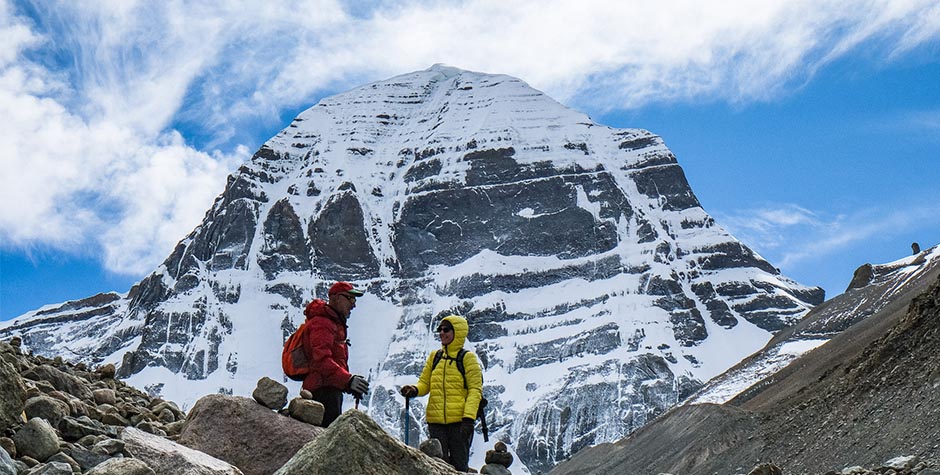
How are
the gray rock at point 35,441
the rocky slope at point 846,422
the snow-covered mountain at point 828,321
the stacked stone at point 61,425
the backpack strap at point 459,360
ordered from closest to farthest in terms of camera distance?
1. the stacked stone at point 61,425
2. the gray rock at point 35,441
3. the backpack strap at point 459,360
4. the rocky slope at point 846,422
5. the snow-covered mountain at point 828,321

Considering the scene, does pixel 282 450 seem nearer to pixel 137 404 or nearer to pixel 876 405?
pixel 137 404

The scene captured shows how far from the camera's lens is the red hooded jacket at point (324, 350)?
1254cm

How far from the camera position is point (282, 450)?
10844 mm

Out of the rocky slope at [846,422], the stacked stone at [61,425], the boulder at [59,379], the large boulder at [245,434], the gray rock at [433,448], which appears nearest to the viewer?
the stacked stone at [61,425]

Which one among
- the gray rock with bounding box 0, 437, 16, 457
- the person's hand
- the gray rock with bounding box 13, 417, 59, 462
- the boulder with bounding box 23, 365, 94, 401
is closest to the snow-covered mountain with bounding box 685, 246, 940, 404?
the person's hand

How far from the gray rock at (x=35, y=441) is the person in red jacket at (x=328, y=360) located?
330cm

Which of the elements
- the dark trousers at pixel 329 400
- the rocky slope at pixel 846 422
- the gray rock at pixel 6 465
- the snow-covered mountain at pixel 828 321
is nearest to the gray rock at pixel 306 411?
Answer: the dark trousers at pixel 329 400

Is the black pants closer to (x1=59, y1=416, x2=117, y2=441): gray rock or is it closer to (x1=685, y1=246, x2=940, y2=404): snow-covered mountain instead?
(x1=59, y1=416, x2=117, y2=441): gray rock

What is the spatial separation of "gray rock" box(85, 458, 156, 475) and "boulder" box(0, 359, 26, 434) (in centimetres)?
186

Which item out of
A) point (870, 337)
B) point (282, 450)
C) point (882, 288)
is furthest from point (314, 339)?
point (882, 288)

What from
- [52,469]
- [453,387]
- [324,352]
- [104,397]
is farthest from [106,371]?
[52,469]

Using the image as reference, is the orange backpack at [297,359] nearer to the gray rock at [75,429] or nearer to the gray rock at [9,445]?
the gray rock at [75,429]

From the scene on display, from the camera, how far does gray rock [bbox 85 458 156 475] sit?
823 centimetres

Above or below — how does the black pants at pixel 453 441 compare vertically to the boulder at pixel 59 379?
below
